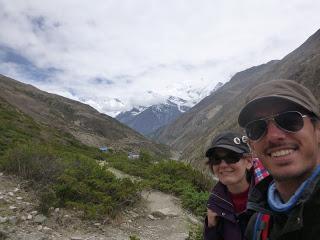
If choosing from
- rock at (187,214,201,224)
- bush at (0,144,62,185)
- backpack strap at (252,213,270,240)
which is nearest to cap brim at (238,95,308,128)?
backpack strap at (252,213,270,240)

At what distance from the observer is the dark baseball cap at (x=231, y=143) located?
3.09 m

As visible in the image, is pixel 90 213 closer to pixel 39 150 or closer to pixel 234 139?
pixel 39 150

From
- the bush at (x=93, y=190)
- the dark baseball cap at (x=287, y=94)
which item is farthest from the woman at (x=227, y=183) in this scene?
the bush at (x=93, y=190)

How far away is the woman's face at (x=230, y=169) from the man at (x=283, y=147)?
138 cm

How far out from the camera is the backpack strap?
1610 millimetres

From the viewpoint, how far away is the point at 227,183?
3.08m

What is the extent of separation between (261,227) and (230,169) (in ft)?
4.85

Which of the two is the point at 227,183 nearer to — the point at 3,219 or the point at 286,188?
the point at 286,188

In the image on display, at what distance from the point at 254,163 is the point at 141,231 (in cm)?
538

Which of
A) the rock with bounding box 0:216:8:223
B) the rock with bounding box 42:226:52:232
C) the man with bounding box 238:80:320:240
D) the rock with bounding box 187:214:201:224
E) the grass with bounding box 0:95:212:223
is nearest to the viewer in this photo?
the man with bounding box 238:80:320:240

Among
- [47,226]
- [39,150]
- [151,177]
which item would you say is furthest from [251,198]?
[151,177]

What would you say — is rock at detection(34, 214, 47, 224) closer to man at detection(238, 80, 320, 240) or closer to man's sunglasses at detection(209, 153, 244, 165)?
man's sunglasses at detection(209, 153, 244, 165)

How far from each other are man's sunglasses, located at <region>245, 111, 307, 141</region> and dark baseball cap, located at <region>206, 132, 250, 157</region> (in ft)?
4.64

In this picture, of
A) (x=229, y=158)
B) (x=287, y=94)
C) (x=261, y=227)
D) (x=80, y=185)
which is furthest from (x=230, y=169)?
(x=80, y=185)
